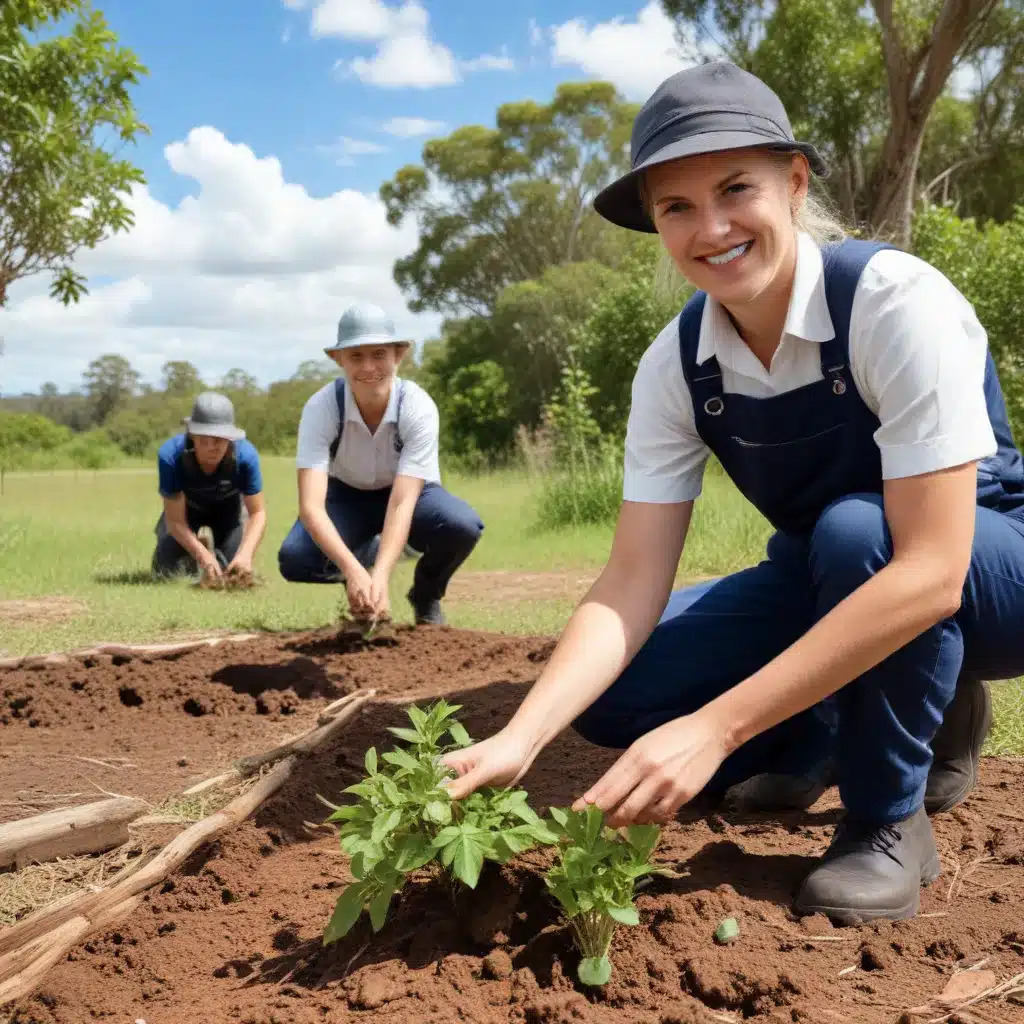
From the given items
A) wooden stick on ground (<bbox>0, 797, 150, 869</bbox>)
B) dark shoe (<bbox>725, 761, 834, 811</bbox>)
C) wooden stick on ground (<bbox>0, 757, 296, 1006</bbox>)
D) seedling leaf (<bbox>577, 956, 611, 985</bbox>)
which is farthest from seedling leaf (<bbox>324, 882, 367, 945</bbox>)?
dark shoe (<bbox>725, 761, 834, 811</bbox>)

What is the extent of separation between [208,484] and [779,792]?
5.86 m

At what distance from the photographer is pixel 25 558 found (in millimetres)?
9055

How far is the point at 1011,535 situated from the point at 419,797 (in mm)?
1344

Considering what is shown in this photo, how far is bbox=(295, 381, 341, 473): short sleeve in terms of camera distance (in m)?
5.17

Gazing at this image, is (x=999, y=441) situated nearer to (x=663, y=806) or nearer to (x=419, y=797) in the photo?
(x=663, y=806)

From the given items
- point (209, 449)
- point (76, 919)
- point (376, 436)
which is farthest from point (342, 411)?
point (76, 919)

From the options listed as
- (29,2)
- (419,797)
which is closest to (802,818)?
(419,797)

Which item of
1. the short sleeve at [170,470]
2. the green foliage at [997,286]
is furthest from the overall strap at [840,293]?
the green foliage at [997,286]

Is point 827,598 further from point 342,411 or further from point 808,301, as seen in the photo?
point 342,411

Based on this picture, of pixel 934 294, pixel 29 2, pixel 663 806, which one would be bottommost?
pixel 663 806

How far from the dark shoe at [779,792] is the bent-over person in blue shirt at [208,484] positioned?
5.17 m

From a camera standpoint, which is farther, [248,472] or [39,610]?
[248,472]

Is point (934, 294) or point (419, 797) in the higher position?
point (934, 294)

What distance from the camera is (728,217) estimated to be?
2.12 metres
